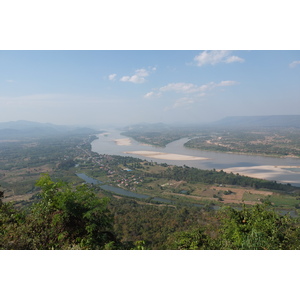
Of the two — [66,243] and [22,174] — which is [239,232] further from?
[22,174]

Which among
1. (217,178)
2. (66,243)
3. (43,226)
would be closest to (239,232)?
(66,243)

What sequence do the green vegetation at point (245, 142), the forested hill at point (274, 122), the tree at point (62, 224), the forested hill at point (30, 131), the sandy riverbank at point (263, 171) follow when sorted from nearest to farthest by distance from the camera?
the tree at point (62, 224) → the sandy riverbank at point (263, 171) → the green vegetation at point (245, 142) → the forested hill at point (30, 131) → the forested hill at point (274, 122)

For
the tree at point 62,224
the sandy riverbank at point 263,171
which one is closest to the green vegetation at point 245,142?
the sandy riverbank at point 263,171

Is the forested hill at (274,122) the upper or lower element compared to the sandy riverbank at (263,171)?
upper

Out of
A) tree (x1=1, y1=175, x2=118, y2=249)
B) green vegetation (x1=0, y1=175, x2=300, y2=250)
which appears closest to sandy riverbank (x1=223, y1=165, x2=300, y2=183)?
green vegetation (x1=0, y1=175, x2=300, y2=250)

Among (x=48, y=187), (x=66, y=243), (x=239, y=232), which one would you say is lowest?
(x=239, y=232)

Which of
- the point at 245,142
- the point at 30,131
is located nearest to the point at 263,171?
the point at 245,142

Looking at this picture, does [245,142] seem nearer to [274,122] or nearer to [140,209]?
[140,209]

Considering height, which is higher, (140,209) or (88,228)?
(88,228)

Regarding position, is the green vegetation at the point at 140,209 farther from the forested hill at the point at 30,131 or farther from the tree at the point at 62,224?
the forested hill at the point at 30,131
